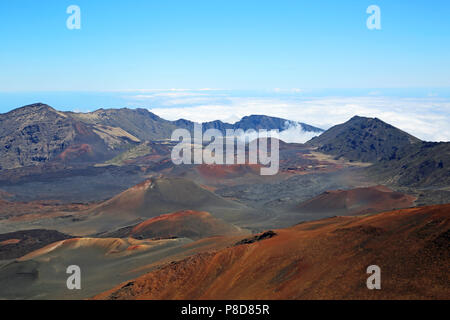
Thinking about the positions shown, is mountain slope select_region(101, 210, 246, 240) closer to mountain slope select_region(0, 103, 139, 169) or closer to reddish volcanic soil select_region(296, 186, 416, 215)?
reddish volcanic soil select_region(296, 186, 416, 215)

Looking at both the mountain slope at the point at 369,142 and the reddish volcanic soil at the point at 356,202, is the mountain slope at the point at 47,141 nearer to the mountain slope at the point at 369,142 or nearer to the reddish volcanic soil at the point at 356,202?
the mountain slope at the point at 369,142

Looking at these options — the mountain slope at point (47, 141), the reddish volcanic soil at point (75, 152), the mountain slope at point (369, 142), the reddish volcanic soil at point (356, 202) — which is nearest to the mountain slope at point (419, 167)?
the reddish volcanic soil at point (356, 202)

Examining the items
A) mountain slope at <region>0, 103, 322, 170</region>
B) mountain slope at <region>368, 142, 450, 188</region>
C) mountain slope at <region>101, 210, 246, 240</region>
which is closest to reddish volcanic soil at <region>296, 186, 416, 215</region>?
mountain slope at <region>101, 210, 246, 240</region>

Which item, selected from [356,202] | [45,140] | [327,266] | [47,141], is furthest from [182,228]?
[45,140]
